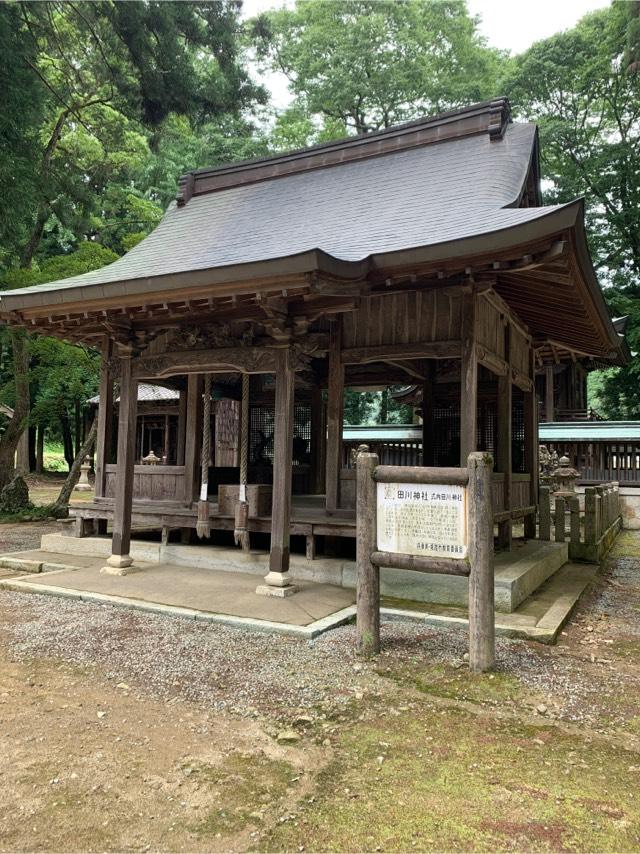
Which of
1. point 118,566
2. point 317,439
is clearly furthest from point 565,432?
point 118,566

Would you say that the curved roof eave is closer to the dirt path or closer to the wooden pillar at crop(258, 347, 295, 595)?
the wooden pillar at crop(258, 347, 295, 595)

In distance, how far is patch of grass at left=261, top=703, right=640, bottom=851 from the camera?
2357 millimetres

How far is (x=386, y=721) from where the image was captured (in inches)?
135

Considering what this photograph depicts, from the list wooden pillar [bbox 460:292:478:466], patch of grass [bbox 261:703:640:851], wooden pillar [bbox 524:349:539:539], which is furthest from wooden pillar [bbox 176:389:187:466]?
patch of grass [bbox 261:703:640:851]

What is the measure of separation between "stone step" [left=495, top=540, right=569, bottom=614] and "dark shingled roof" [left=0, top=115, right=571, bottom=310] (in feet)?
11.2

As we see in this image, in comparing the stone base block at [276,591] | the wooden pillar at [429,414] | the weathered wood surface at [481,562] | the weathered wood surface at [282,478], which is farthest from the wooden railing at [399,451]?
the weathered wood surface at [481,562]

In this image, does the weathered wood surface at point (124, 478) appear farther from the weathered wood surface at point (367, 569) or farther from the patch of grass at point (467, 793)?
Result: the patch of grass at point (467, 793)

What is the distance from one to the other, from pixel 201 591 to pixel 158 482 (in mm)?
2371

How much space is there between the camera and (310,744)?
3152mm

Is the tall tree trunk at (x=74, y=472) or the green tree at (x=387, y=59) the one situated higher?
the green tree at (x=387, y=59)

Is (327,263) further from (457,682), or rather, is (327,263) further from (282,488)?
(457,682)

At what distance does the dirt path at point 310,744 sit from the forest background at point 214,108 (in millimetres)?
9559

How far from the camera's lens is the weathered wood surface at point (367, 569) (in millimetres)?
4523

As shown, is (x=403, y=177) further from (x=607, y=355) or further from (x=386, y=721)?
(x=386, y=721)
